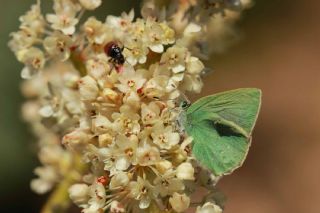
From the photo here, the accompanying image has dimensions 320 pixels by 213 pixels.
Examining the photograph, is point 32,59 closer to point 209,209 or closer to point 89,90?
point 89,90

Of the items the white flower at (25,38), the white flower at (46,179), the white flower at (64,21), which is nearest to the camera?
the white flower at (64,21)

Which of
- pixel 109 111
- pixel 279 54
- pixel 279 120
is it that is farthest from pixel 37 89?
pixel 279 54

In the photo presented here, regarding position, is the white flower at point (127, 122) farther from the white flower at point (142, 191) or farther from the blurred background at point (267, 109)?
the blurred background at point (267, 109)

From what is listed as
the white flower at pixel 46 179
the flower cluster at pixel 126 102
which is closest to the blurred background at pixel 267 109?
the white flower at pixel 46 179

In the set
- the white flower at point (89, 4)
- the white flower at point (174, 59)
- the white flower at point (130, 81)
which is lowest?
the white flower at point (130, 81)

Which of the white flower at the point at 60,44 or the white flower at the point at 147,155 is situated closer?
the white flower at the point at 147,155

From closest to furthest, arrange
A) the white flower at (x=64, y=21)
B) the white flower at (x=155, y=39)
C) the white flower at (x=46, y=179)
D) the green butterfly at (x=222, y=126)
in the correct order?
1. the green butterfly at (x=222, y=126)
2. the white flower at (x=155, y=39)
3. the white flower at (x=64, y=21)
4. the white flower at (x=46, y=179)
